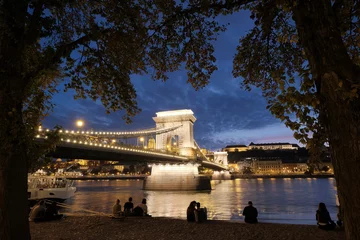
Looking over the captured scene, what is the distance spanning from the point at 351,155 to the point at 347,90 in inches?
28.4

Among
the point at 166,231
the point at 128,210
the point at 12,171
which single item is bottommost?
the point at 166,231

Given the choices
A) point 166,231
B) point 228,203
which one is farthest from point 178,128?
point 166,231

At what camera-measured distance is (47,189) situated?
3403 cm

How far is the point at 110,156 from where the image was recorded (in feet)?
120

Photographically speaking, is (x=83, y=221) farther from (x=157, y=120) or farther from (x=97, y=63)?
(x=157, y=120)

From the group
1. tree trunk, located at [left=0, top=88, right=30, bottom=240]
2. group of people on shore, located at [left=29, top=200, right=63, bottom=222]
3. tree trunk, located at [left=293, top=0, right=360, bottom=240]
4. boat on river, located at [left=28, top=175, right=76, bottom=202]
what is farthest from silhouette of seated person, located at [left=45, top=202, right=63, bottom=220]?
boat on river, located at [left=28, top=175, right=76, bottom=202]

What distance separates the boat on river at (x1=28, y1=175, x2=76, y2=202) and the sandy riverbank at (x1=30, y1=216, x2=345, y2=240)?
75.0 feet

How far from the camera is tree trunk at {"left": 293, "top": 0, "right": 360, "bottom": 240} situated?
10.1 ft

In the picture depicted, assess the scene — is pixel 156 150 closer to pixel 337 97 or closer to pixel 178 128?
pixel 178 128

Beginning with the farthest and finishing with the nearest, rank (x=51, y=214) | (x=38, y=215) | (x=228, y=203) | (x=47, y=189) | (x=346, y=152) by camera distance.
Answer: (x=47, y=189)
(x=228, y=203)
(x=51, y=214)
(x=38, y=215)
(x=346, y=152)

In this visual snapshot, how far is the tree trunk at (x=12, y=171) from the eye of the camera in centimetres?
620

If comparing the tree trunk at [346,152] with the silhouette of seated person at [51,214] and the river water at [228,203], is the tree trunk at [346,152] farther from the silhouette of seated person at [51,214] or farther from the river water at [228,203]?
the river water at [228,203]

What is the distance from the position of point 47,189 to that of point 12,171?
30960 mm

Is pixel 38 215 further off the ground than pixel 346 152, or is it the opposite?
pixel 346 152
